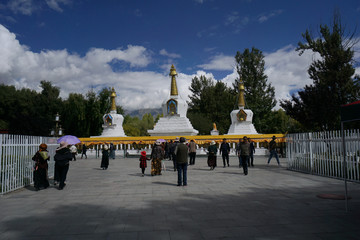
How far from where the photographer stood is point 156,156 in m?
12.0

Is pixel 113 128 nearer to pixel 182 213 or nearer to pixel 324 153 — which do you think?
pixel 324 153

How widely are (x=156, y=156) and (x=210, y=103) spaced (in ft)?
145

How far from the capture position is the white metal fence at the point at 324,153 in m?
8.95

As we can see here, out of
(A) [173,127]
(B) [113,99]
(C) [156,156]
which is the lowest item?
(C) [156,156]

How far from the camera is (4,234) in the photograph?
4590mm

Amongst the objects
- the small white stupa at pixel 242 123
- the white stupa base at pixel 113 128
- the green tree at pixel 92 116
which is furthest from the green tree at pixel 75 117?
the small white stupa at pixel 242 123

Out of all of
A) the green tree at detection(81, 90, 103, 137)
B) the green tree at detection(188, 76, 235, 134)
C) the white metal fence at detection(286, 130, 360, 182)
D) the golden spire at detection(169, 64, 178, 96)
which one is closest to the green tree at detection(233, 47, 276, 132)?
the green tree at detection(188, 76, 235, 134)

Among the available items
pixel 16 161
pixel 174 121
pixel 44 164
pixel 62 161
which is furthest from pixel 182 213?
pixel 174 121

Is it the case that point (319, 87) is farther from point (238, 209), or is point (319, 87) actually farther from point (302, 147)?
point (238, 209)

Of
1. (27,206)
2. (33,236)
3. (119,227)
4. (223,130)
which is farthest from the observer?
(223,130)

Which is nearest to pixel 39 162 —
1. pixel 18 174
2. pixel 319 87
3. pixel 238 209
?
pixel 18 174

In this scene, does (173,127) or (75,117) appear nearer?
(173,127)

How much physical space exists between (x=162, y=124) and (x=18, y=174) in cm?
2510

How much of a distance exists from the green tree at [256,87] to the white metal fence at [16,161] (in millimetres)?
40274
